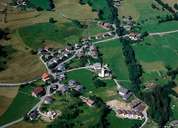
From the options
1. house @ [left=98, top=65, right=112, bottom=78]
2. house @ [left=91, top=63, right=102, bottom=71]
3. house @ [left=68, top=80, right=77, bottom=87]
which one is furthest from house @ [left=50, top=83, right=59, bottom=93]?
house @ [left=91, top=63, right=102, bottom=71]

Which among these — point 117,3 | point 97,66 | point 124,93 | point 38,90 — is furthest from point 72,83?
point 117,3

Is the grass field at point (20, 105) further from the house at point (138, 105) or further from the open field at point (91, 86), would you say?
the house at point (138, 105)

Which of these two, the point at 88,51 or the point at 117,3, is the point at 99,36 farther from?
the point at 117,3

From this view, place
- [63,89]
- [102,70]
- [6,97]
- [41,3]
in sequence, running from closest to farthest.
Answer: [6,97] → [63,89] → [102,70] → [41,3]

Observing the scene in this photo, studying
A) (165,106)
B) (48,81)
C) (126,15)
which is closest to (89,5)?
(126,15)

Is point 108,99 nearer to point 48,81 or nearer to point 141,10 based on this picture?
point 48,81
